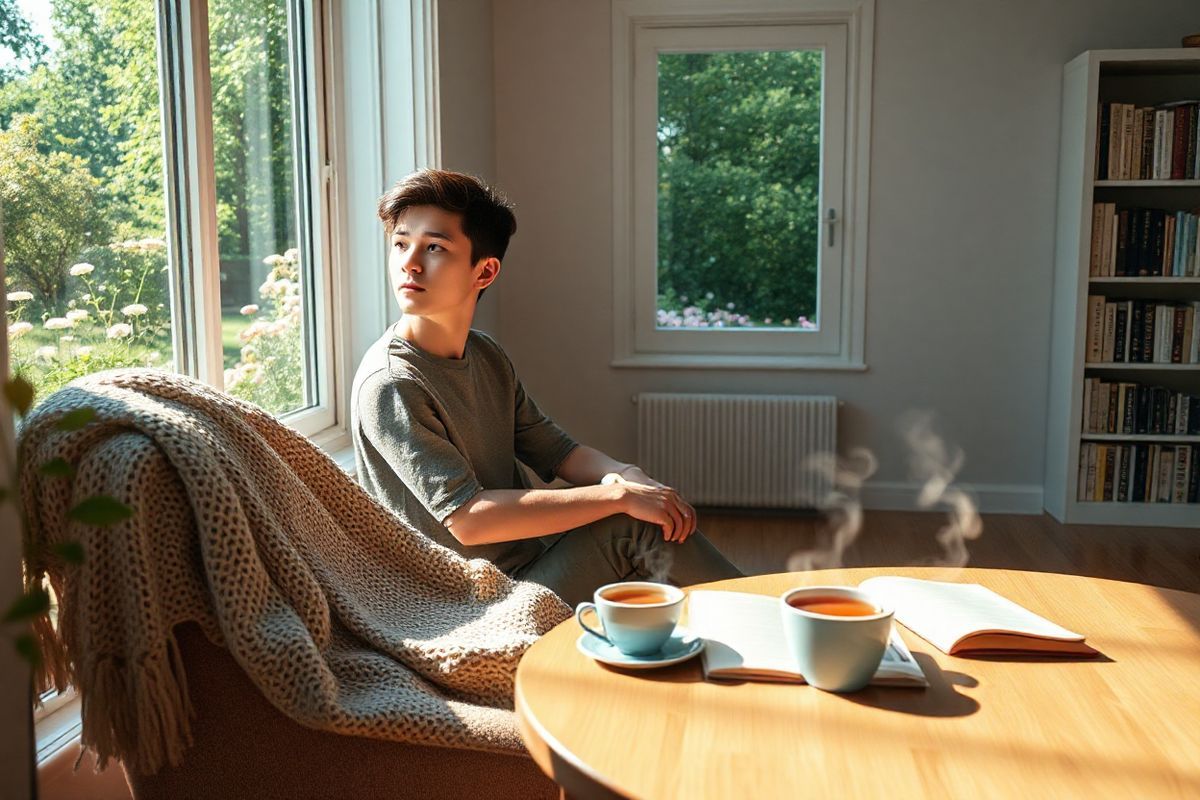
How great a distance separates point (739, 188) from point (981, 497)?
1527 millimetres

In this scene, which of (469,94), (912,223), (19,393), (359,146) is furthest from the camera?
(912,223)

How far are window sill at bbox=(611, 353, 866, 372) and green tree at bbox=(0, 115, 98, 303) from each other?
8.81 feet

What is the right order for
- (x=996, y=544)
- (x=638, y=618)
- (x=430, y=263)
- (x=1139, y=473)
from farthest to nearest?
1. (x=1139, y=473)
2. (x=996, y=544)
3. (x=430, y=263)
4. (x=638, y=618)

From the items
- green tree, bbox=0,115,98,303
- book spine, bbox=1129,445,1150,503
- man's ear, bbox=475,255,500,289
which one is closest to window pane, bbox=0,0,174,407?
green tree, bbox=0,115,98,303

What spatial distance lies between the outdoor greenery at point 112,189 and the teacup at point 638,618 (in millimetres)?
1011

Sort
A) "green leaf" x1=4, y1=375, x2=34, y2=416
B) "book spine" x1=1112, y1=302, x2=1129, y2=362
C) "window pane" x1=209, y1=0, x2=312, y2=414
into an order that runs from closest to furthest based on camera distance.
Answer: "green leaf" x1=4, y1=375, x2=34, y2=416 → "window pane" x1=209, y1=0, x2=312, y2=414 → "book spine" x1=1112, y1=302, x2=1129, y2=362

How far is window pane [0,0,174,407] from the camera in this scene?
1.71 m

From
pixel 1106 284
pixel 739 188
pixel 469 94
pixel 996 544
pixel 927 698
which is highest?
pixel 469 94

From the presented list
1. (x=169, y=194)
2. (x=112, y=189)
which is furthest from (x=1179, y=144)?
(x=112, y=189)

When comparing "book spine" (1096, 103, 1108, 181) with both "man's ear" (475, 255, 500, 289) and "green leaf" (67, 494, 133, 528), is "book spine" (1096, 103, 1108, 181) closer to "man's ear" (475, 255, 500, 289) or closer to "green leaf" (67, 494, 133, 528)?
"man's ear" (475, 255, 500, 289)

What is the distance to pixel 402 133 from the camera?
3.11 meters

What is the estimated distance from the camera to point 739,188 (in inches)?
168

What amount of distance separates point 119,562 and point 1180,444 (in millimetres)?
3952

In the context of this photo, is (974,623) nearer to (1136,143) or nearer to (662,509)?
(662,509)
